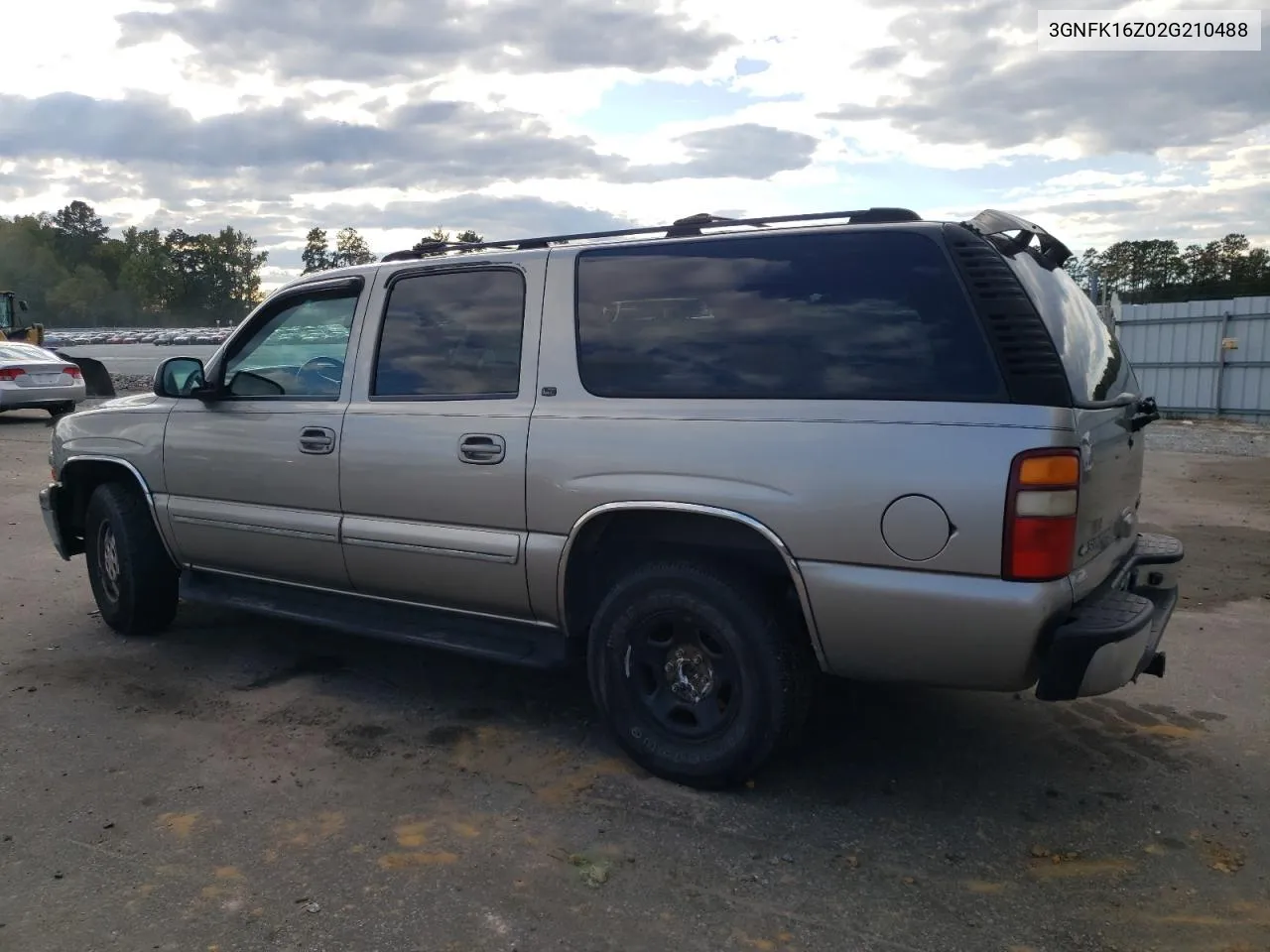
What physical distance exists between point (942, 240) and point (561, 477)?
1.56 metres

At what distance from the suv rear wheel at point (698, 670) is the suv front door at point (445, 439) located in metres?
0.48

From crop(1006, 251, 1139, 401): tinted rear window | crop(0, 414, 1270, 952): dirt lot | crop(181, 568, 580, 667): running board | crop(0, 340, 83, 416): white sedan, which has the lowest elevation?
crop(0, 414, 1270, 952): dirt lot

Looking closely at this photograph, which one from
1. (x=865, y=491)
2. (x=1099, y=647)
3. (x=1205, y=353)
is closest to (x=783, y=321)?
(x=865, y=491)

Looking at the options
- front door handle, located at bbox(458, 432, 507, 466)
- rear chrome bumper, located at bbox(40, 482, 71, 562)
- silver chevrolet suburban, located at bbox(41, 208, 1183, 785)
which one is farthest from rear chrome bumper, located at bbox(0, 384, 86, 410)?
front door handle, located at bbox(458, 432, 507, 466)

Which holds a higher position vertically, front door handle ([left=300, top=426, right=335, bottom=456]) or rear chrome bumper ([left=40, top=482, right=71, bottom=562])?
front door handle ([left=300, top=426, right=335, bottom=456])

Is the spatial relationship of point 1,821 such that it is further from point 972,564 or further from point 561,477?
point 972,564

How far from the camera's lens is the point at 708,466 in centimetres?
341

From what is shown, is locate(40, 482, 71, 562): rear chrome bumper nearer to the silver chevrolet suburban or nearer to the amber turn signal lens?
the silver chevrolet suburban

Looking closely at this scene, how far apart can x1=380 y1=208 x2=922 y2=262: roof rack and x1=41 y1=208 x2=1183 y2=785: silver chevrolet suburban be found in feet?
0.05

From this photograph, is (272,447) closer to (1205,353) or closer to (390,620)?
(390,620)

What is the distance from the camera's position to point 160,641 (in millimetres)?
5438

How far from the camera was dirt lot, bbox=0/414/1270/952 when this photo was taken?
9.18ft

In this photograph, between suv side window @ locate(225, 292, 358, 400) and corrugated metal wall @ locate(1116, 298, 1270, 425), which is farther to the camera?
corrugated metal wall @ locate(1116, 298, 1270, 425)

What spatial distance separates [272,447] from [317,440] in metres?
0.32
